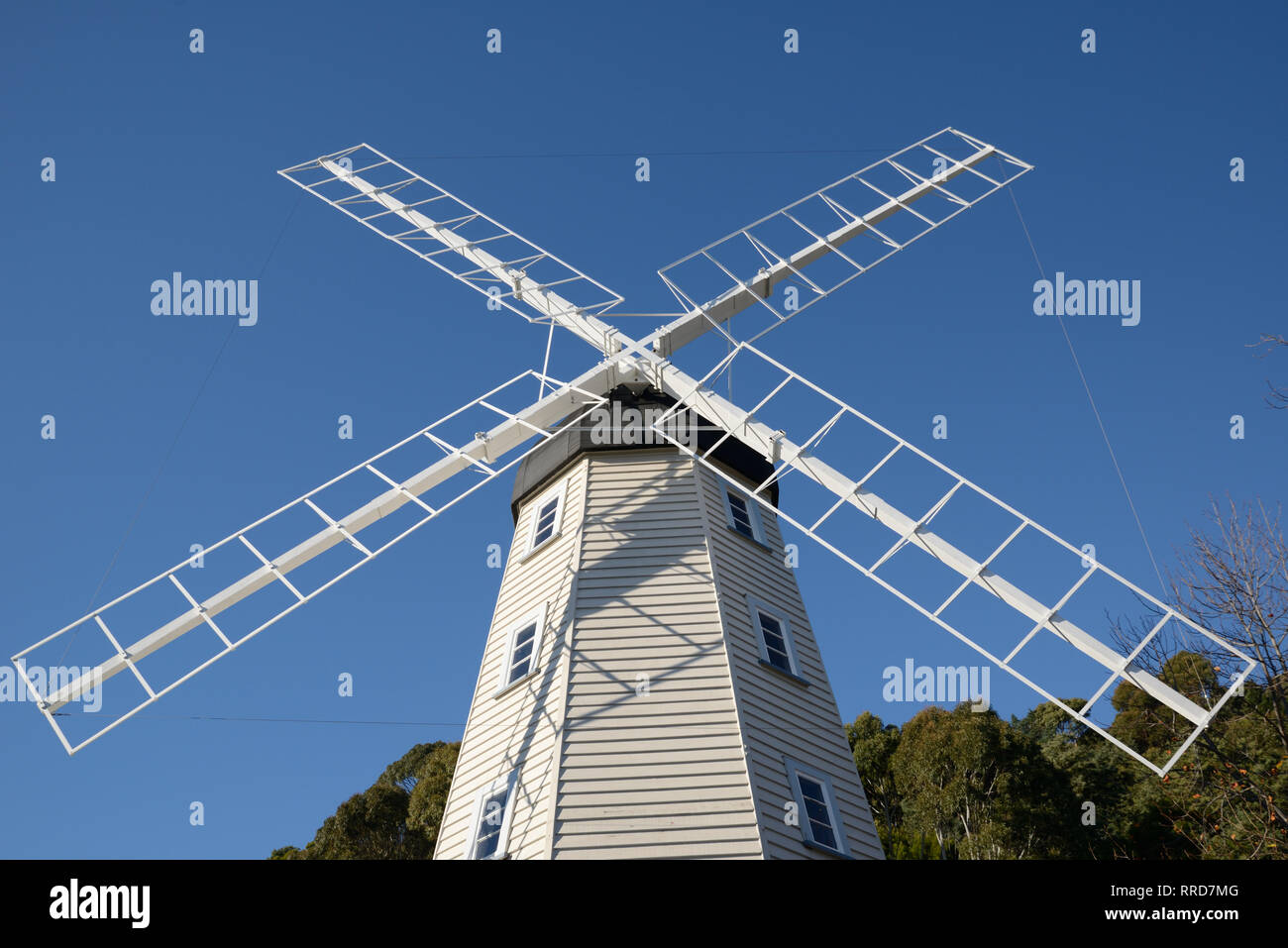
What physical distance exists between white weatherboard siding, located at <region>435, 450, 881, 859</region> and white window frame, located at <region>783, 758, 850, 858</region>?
11 cm

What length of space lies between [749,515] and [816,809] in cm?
485

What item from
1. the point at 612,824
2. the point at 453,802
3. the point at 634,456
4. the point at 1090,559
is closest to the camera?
the point at 612,824

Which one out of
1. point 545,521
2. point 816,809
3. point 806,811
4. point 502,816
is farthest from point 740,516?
point 502,816

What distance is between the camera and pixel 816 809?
11.3 m

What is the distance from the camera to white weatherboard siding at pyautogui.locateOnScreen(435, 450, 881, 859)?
409 inches

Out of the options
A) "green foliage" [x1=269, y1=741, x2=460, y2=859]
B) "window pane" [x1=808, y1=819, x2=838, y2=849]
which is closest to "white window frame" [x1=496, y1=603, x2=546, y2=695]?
"window pane" [x1=808, y1=819, x2=838, y2=849]

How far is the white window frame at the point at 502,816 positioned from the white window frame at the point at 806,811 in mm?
3094

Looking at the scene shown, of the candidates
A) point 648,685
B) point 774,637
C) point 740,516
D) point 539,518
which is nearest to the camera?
point 648,685

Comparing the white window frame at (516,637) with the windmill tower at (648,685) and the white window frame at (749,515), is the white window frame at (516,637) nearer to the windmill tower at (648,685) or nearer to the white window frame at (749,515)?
the windmill tower at (648,685)

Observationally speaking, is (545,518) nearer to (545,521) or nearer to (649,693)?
(545,521)
